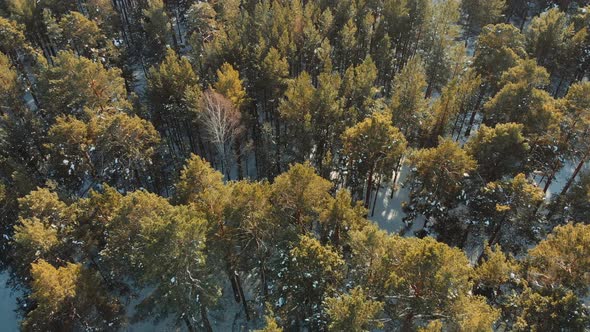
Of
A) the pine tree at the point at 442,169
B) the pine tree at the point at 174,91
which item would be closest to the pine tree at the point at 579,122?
the pine tree at the point at 442,169

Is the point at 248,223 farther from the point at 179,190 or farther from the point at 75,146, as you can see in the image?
the point at 75,146

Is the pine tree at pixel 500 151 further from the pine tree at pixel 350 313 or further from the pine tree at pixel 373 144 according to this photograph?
the pine tree at pixel 350 313

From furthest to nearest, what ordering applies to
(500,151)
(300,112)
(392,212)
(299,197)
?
(392,212), (300,112), (500,151), (299,197)

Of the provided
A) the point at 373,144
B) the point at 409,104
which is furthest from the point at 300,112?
the point at 409,104

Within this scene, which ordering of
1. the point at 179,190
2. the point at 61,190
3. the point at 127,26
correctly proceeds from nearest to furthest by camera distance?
1. the point at 179,190
2. the point at 61,190
3. the point at 127,26

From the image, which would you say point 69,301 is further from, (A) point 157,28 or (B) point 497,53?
(B) point 497,53

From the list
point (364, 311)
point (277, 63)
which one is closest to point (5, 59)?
point (277, 63)
